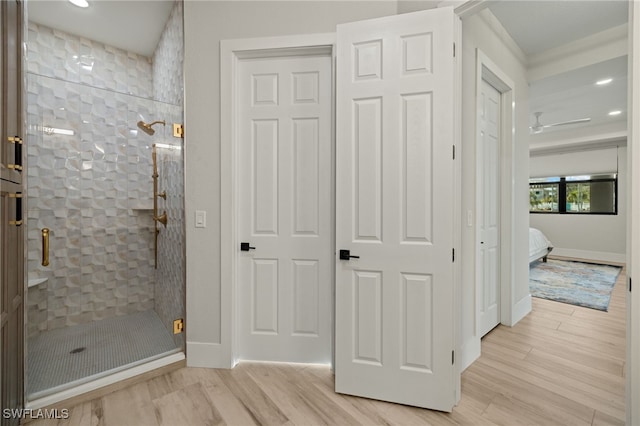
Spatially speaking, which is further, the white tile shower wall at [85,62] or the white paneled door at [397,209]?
the white tile shower wall at [85,62]

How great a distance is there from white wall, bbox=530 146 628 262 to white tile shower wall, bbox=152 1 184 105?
27.1ft

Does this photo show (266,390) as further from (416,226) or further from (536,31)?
(536,31)

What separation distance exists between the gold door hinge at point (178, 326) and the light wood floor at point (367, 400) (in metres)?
0.28

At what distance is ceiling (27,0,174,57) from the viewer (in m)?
2.48

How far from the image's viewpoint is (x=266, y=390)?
6.07 ft

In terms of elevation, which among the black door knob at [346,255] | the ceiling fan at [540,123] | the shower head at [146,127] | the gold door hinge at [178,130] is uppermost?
the ceiling fan at [540,123]

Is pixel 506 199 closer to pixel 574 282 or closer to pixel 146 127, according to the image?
pixel 574 282

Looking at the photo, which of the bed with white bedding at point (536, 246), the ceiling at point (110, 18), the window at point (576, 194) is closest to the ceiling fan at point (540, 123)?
the window at point (576, 194)

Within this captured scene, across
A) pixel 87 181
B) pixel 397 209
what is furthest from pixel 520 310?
pixel 87 181

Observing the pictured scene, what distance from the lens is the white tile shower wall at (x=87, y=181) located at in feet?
8.00

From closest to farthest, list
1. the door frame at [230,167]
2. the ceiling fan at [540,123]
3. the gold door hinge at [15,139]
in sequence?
the gold door hinge at [15,139] → the door frame at [230,167] → the ceiling fan at [540,123]

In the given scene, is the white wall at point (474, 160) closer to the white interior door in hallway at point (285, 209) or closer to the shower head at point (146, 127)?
the white interior door in hallway at point (285, 209)

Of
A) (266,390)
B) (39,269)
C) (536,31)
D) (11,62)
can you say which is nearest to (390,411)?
(266,390)

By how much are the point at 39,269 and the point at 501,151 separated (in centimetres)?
451
